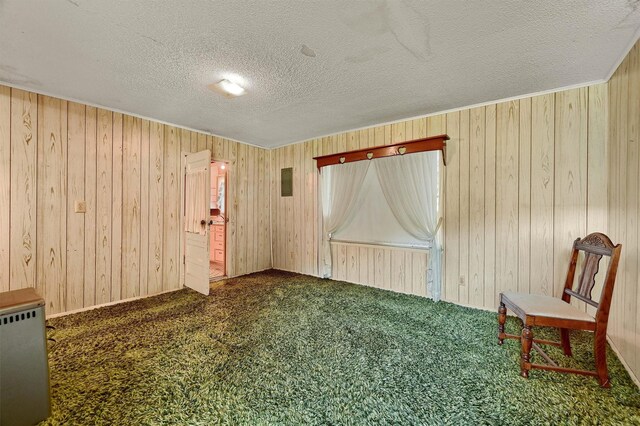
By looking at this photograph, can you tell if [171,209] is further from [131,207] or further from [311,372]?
[311,372]

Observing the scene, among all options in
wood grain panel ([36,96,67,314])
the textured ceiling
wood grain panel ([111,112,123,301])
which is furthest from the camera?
wood grain panel ([111,112,123,301])

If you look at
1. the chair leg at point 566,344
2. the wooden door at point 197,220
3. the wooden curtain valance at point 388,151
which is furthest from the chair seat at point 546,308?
the wooden door at point 197,220

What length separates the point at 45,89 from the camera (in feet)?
Result: 8.71

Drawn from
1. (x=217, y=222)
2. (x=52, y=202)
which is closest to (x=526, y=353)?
(x=52, y=202)

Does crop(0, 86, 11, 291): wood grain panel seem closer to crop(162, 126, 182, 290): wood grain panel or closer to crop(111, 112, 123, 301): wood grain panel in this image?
crop(111, 112, 123, 301): wood grain panel

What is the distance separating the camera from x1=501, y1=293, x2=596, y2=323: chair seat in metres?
1.76

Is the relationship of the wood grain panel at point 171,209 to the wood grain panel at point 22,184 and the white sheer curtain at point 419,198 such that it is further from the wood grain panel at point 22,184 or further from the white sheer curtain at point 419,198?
the white sheer curtain at point 419,198

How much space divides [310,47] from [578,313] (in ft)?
8.82

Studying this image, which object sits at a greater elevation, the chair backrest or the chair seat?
the chair backrest

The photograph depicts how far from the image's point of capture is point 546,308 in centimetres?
186

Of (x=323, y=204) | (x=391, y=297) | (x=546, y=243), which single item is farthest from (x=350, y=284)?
(x=546, y=243)

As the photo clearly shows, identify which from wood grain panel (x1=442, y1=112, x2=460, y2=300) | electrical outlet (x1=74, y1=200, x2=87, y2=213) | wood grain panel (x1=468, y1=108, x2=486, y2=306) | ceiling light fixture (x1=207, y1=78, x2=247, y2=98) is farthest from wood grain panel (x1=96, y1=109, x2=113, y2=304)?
wood grain panel (x1=468, y1=108, x2=486, y2=306)

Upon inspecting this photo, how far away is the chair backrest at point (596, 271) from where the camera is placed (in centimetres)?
168

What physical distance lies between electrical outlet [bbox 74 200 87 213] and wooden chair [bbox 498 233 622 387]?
4.39 metres
